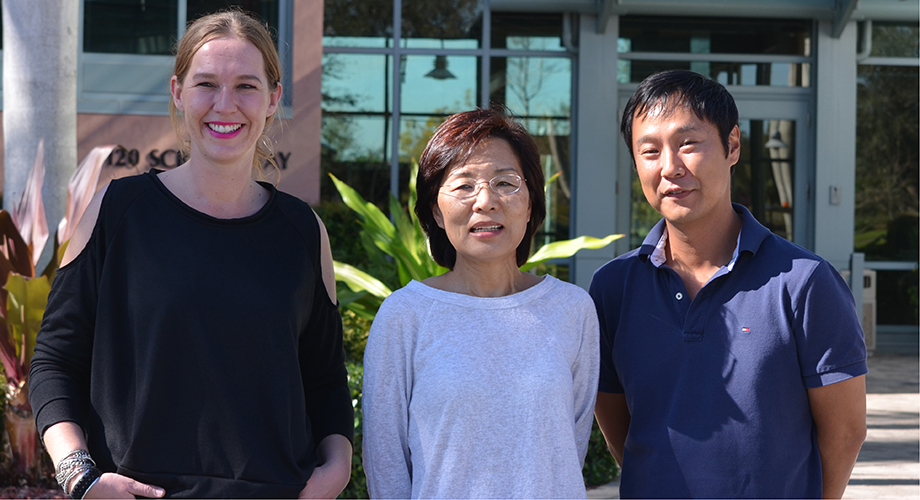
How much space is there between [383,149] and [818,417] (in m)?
8.22

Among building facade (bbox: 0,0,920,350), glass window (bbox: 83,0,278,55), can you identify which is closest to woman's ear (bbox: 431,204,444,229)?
glass window (bbox: 83,0,278,55)

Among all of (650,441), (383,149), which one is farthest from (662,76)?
(383,149)

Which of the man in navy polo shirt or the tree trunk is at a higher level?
the tree trunk

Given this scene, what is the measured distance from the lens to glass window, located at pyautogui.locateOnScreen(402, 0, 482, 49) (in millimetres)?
9836

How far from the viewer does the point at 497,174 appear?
201 centimetres

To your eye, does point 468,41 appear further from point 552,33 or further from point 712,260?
point 712,260

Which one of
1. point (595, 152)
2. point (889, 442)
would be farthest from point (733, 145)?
point (595, 152)

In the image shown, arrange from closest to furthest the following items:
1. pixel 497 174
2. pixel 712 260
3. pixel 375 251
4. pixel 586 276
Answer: pixel 497 174 < pixel 712 260 < pixel 375 251 < pixel 586 276

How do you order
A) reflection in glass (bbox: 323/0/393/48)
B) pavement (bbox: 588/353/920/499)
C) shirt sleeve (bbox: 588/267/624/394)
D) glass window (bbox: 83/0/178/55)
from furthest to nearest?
reflection in glass (bbox: 323/0/393/48) < glass window (bbox: 83/0/178/55) < pavement (bbox: 588/353/920/499) < shirt sleeve (bbox: 588/267/624/394)

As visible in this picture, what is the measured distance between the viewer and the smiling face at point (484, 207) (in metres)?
1.98

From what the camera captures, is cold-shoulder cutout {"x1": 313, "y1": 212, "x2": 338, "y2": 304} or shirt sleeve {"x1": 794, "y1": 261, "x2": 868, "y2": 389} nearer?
shirt sleeve {"x1": 794, "y1": 261, "x2": 868, "y2": 389}

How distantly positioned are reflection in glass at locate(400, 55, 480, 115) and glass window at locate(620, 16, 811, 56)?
1.85m

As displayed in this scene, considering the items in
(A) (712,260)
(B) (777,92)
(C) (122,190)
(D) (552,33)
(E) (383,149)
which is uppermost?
(D) (552,33)

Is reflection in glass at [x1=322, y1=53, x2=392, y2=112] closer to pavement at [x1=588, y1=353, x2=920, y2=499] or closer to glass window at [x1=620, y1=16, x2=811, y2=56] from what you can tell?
glass window at [x1=620, y1=16, x2=811, y2=56]
